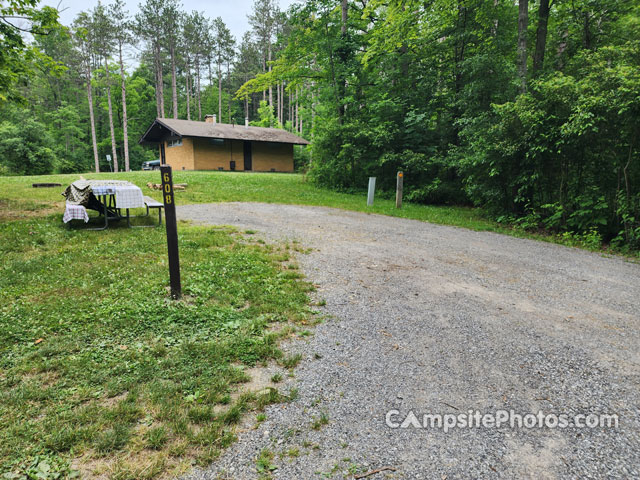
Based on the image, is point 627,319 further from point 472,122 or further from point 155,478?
point 472,122

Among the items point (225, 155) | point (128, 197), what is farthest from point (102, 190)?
point (225, 155)

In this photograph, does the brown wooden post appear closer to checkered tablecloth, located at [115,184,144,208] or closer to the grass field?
the grass field

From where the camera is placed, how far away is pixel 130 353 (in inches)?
104

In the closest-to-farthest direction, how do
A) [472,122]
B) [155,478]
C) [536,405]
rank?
[155,478]
[536,405]
[472,122]

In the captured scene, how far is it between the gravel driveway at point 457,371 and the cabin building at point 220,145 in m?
22.6

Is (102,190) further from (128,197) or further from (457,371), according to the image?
(457,371)

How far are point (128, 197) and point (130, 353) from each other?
4.81 m

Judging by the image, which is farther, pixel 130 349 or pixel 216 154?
pixel 216 154

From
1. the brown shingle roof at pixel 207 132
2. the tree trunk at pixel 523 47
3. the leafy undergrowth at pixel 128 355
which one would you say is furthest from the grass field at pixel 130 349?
the brown shingle roof at pixel 207 132

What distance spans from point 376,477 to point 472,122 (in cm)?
1052

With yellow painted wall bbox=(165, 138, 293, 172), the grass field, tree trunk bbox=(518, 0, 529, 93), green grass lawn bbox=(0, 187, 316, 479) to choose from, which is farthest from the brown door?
green grass lawn bbox=(0, 187, 316, 479)

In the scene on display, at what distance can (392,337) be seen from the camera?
3053mm

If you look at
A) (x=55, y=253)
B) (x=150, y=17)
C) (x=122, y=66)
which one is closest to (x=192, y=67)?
(x=150, y=17)

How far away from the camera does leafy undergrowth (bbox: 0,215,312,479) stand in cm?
180
